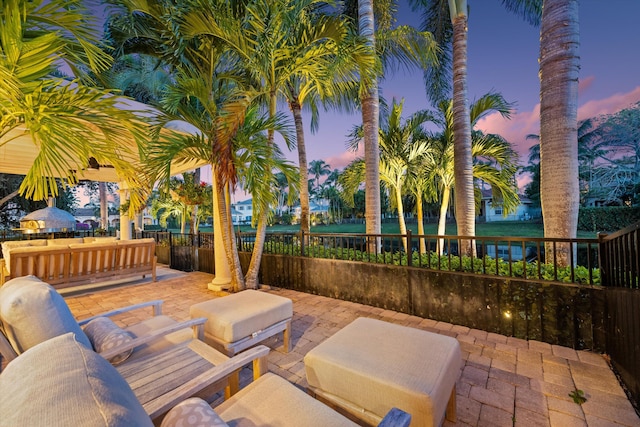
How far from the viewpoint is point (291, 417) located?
129 centimetres

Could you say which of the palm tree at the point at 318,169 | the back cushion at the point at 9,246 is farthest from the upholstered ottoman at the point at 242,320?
the palm tree at the point at 318,169

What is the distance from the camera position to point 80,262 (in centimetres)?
524

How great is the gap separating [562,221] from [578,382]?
221cm

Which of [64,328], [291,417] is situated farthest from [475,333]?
[64,328]

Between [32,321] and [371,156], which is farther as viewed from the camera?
[371,156]

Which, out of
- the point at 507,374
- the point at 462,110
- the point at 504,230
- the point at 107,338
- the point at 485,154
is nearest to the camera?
the point at 107,338

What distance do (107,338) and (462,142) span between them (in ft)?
20.5

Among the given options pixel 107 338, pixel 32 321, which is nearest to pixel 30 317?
pixel 32 321

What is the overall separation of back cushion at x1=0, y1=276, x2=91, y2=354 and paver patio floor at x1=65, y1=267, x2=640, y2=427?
179 cm

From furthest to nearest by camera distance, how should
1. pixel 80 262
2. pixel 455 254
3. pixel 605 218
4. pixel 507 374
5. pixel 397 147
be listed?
pixel 605 218 → pixel 397 147 → pixel 80 262 → pixel 455 254 → pixel 507 374

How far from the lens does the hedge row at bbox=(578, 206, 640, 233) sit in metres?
19.2

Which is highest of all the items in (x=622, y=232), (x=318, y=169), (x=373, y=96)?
(x=318, y=169)

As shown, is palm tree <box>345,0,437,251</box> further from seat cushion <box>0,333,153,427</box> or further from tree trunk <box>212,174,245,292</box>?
seat cushion <box>0,333,153,427</box>

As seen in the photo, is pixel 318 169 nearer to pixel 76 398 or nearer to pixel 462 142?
pixel 462 142
